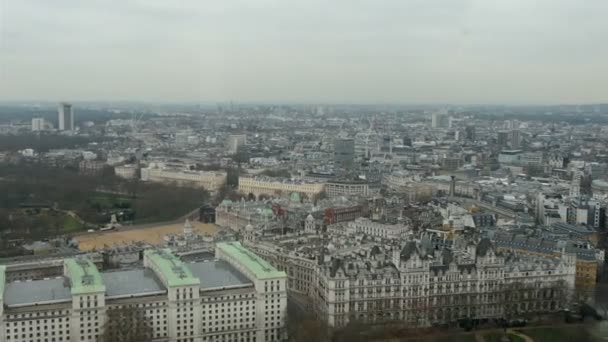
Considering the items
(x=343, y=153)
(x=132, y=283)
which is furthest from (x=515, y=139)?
(x=132, y=283)

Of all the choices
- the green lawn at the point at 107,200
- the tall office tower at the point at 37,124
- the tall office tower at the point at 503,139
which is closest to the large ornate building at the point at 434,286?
the green lawn at the point at 107,200

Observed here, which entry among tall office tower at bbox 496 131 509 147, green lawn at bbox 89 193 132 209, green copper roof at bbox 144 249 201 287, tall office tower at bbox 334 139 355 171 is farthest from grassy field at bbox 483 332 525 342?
tall office tower at bbox 496 131 509 147

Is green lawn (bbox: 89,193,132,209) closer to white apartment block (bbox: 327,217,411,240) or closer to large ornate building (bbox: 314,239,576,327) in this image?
white apartment block (bbox: 327,217,411,240)

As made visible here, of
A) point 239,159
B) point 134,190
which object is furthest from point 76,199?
point 239,159

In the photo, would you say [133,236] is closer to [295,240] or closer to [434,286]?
[295,240]

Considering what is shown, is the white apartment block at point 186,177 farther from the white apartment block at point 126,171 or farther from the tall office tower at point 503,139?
the tall office tower at point 503,139

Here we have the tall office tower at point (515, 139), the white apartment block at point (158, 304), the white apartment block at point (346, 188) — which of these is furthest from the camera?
the tall office tower at point (515, 139)
